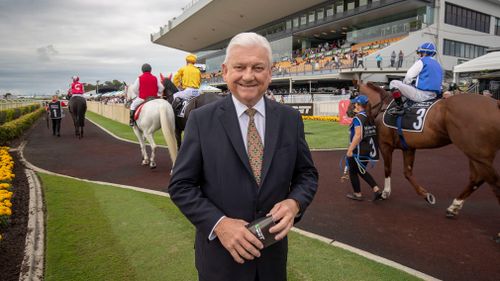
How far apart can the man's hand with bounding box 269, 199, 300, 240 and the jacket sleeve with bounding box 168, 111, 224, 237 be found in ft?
0.87

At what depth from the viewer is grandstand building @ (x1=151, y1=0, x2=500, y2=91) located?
30.2m

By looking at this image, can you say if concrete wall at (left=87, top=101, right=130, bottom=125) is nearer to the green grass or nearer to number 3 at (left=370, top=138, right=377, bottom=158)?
the green grass

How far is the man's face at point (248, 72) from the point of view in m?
1.63

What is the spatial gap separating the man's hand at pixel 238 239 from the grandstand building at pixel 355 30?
28416mm

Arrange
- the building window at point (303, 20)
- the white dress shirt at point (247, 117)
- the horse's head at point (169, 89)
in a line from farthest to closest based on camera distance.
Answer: the building window at point (303, 20), the horse's head at point (169, 89), the white dress shirt at point (247, 117)

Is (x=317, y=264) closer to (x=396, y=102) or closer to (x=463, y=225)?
(x=463, y=225)

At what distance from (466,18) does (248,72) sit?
43101mm

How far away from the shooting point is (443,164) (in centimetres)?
834

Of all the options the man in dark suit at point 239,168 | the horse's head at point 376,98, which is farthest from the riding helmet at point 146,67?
the man in dark suit at point 239,168

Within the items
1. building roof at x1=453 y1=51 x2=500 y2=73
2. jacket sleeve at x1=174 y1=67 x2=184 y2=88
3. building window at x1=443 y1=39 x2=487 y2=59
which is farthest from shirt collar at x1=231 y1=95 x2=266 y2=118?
building window at x1=443 y1=39 x2=487 y2=59

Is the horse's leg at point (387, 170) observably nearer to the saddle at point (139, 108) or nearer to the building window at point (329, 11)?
the saddle at point (139, 108)

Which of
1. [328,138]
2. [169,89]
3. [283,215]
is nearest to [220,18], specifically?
[328,138]

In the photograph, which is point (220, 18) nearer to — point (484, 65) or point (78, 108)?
point (78, 108)

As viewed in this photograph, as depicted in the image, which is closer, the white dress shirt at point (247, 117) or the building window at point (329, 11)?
the white dress shirt at point (247, 117)
